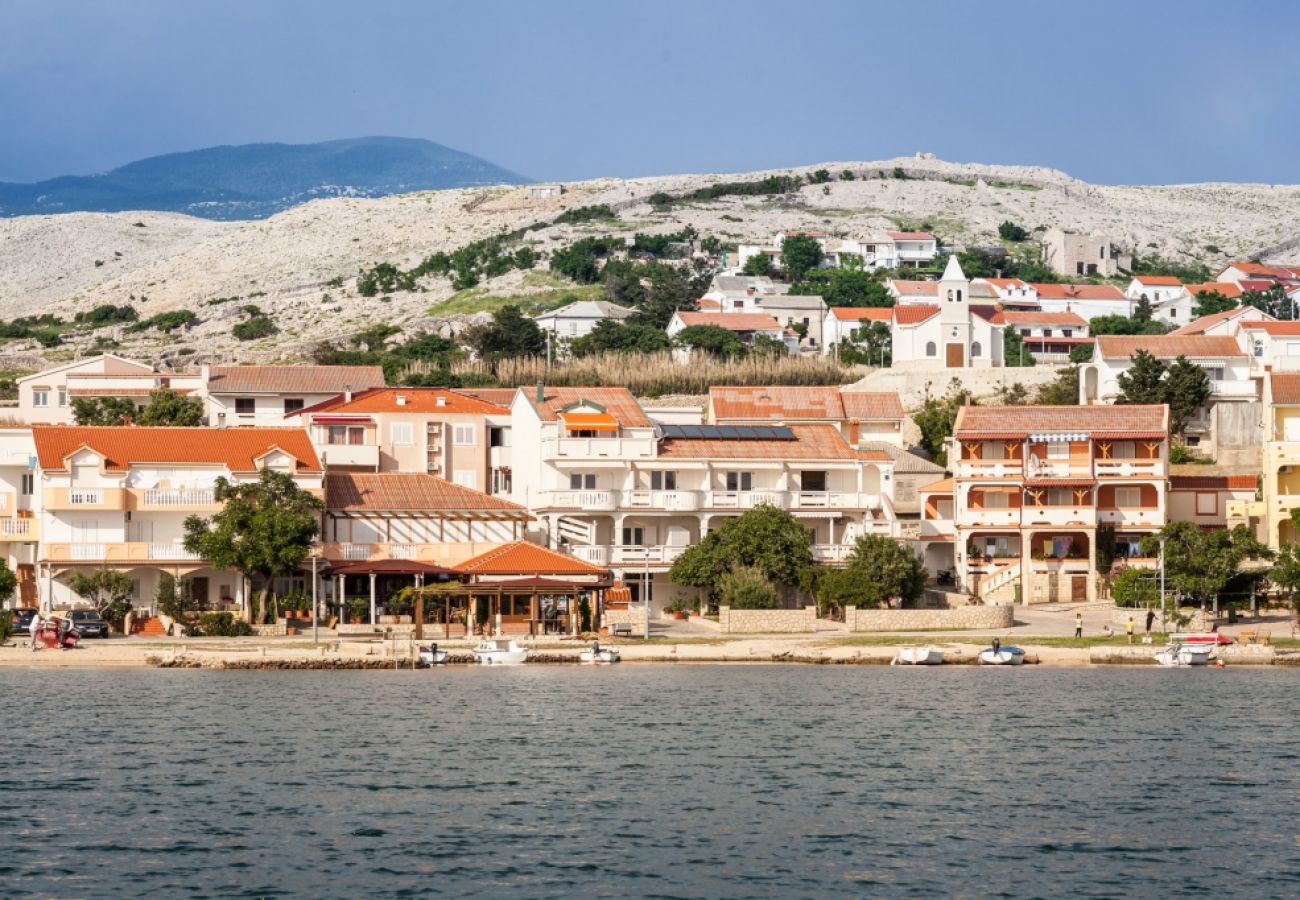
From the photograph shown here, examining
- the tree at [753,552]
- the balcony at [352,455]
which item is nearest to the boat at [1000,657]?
the tree at [753,552]

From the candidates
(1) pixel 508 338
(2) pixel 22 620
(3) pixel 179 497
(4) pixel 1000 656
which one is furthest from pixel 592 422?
(1) pixel 508 338

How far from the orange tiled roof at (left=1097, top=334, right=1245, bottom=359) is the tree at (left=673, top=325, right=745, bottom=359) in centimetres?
3402

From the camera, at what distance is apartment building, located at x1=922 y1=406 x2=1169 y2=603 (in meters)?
77.7

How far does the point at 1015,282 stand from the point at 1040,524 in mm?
96742

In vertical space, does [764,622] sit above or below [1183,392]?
below

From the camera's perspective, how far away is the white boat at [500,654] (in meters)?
63.2

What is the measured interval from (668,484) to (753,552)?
25.8ft

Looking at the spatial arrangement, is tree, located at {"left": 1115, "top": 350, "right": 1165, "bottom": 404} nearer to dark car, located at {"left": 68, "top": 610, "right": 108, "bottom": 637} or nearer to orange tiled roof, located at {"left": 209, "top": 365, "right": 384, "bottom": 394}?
orange tiled roof, located at {"left": 209, "top": 365, "right": 384, "bottom": 394}

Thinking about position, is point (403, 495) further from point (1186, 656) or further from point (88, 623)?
point (1186, 656)

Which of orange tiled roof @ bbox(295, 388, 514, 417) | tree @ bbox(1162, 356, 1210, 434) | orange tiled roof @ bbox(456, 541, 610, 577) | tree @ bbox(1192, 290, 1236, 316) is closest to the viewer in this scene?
orange tiled roof @ bbox(456, 541, 610, 577)

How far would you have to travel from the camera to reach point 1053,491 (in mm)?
78500

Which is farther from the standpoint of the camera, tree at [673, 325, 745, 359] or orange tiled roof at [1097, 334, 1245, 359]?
tree at [673, 325, 745, 359]

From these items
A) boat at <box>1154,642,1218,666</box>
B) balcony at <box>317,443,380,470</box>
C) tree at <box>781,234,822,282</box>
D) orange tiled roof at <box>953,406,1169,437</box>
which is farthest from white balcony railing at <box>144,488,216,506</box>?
tree at <box>781,234,822,282</box>

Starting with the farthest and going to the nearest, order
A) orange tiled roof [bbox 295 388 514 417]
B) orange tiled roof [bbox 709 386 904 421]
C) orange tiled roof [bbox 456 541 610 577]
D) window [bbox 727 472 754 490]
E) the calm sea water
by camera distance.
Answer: orange tiled roof [bbox 709 386 904 421], orange tiled roof [bbox 295 388 514 417], window [bbox 727 472 754 490], orange tiled roof [bbox 456 541 610 577], the calm sea water
